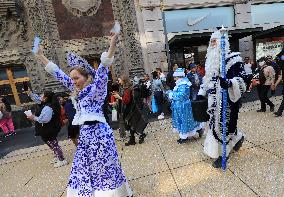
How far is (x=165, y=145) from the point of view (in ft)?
16.2

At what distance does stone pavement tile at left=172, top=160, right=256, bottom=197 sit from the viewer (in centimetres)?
293

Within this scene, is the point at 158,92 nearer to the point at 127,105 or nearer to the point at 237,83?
the point at 127,105

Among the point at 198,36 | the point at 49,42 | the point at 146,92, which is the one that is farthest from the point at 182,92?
the point at 49,42

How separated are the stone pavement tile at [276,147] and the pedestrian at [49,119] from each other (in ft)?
12.6

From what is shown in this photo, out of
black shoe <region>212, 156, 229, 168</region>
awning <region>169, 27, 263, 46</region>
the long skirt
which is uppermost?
awning <region>169, 27, 263, 46</region>

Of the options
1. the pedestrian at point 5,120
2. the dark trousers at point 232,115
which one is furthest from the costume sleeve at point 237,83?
the pedestrian at point 5,120

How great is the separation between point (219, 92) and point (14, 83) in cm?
1154

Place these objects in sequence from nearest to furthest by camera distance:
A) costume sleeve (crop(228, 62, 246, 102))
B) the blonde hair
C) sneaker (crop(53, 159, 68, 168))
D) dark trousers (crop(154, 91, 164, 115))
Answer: the blonde hair → costume sleeve (crop(228, 62, 246, 102)) → sneaker (crop(53, 159, 68, 168)) → dark trousers (crop(154, 91, 164, 115))

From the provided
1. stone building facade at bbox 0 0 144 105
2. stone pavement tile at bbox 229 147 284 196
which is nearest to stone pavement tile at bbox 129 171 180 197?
stone pavement tile at bbox 229 147 284 196

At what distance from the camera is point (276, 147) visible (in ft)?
13.1

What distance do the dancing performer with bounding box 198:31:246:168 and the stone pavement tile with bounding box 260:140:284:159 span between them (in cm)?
65

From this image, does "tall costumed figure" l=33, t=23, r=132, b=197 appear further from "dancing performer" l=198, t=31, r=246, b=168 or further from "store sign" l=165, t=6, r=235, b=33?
"store sign" l=165, t=6, r=235, b=33

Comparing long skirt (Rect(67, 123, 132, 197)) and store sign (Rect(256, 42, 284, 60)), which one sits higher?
store sign (Rect(256, 42, 284, 60))

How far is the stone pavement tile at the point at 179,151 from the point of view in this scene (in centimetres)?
400
